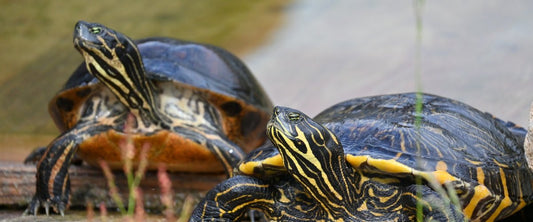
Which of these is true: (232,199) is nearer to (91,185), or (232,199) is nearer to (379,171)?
(379,171)

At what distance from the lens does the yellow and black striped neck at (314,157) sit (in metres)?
2.97

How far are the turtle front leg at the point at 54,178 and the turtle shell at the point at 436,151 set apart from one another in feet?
4.61

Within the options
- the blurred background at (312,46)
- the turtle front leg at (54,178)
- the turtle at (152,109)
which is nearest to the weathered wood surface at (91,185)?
the turtle at (152,109)

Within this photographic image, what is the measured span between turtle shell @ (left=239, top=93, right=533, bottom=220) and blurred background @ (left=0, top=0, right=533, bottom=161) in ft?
7.26

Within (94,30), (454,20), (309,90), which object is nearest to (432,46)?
(454,20)

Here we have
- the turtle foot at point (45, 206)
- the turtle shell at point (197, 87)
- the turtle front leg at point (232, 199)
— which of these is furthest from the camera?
the turtle shell at point (197, 87)

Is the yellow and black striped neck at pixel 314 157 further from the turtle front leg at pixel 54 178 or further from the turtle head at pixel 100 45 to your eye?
the turtle front leg at pixel 54 178

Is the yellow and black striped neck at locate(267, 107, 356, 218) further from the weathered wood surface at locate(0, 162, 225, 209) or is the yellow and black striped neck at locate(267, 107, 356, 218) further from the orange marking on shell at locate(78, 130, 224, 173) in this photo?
the weathered wood surface at locate(0, 162, 225, 209)

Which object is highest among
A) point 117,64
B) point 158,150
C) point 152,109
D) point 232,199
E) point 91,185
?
point 117,64

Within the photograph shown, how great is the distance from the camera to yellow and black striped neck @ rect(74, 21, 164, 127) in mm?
4168

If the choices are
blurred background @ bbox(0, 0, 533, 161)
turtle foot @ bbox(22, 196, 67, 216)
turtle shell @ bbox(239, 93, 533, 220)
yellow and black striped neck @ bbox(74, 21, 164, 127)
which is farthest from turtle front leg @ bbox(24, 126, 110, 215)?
blurred background @ bbox(0, 0, 533, 161)

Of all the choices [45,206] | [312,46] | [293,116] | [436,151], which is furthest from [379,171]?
[312,46]

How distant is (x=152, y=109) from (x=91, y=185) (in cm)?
64

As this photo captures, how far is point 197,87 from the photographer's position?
4.84 m
